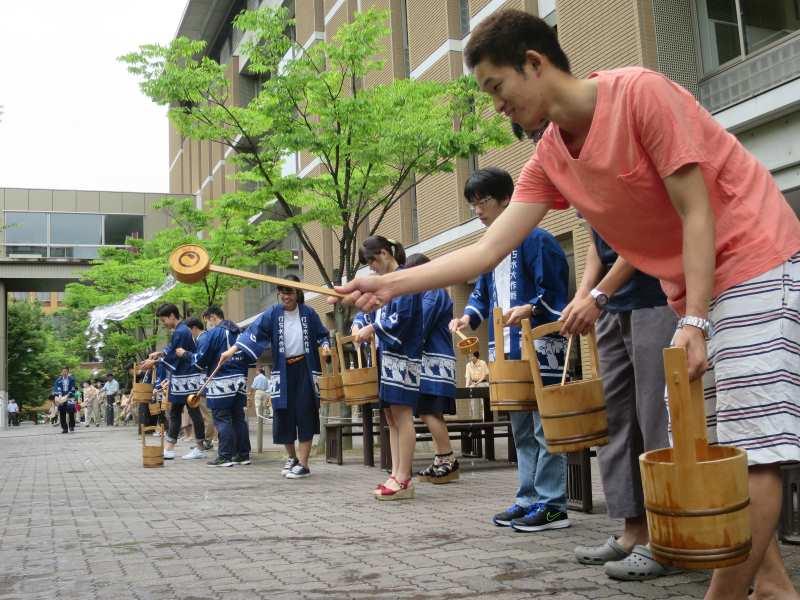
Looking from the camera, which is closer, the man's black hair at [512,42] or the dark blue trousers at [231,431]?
the man's black hair at [512,42]

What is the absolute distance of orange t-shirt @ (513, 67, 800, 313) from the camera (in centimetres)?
228

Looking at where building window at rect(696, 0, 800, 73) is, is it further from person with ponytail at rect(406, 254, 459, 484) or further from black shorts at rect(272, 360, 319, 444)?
black shorts at rect(272, 360, 319, 444)

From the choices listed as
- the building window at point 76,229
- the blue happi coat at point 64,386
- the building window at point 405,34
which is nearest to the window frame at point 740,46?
the building window at point 405,34

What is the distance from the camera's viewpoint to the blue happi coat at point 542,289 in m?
4.97

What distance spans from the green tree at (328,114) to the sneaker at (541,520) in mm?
7928

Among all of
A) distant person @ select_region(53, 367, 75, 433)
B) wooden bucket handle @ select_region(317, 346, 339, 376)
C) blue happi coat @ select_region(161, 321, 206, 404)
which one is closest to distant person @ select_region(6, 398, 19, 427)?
distant person @ select_region(53, 367, 75, 433)

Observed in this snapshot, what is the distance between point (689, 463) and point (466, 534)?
2.94 m

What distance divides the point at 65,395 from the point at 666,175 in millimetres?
27550

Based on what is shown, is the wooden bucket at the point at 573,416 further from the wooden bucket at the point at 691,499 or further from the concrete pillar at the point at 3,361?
the concrete pillar at the point at 3,361

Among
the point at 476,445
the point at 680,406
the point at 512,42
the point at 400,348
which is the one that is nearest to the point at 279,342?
the point at 400,348

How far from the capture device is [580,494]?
219 inches

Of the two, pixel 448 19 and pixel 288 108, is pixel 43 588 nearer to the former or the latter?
pixel 288 108

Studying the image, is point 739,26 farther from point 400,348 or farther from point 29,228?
point 29,228

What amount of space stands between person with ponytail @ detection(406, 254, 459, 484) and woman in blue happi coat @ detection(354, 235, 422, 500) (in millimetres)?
750
